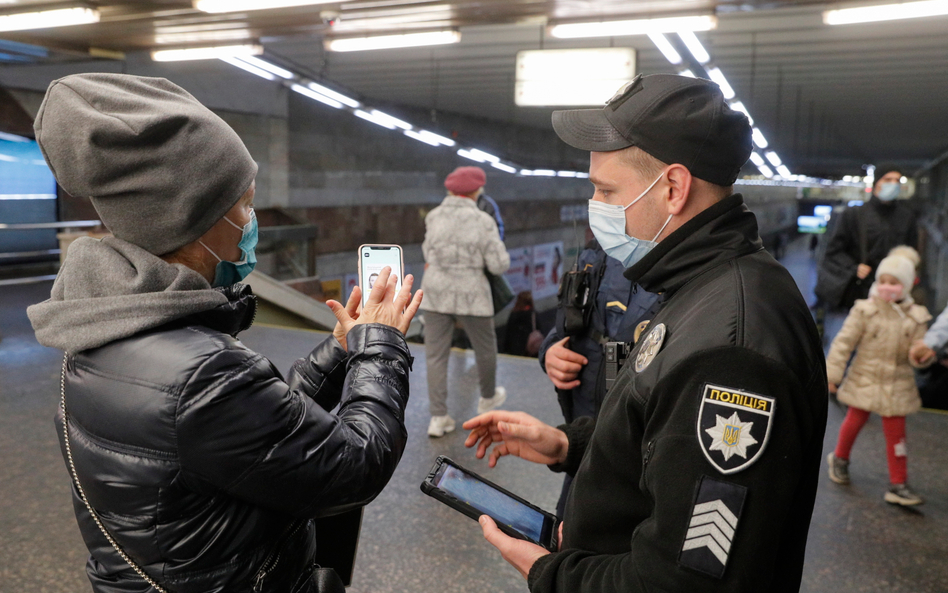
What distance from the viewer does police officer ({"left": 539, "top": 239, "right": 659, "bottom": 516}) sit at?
2.36 metres

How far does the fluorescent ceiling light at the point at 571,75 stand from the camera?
19.7 feet

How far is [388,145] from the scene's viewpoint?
1020cm

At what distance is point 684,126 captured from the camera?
3.68ft

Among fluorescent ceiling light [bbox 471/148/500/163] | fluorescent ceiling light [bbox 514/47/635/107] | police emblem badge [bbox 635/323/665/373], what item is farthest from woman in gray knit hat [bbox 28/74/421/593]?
fluorescent ceiling light [bbox 471/148/500/163]

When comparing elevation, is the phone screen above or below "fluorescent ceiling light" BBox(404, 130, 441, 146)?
below

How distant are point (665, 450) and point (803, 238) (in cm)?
745

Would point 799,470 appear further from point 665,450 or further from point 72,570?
point 72,570

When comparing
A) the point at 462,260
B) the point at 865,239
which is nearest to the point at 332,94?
the point at 462,260

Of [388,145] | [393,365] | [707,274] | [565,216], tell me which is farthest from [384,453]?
[388,145]

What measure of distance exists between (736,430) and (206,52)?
9.49 m

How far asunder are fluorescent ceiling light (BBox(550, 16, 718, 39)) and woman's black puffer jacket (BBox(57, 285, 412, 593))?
5.58 m

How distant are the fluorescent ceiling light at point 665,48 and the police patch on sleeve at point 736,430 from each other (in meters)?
7.26

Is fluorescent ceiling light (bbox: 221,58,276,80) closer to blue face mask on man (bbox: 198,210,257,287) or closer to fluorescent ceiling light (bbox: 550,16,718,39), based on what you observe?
fluorescent ceiling light (bbox: 550,16,718,39)

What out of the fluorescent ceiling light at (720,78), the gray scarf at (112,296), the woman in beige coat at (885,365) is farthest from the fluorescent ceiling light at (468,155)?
the gray scarf at (112,296)
